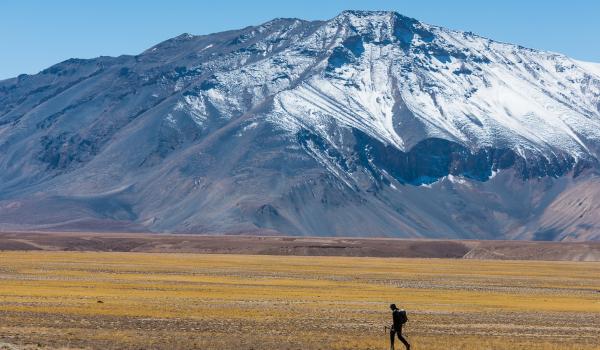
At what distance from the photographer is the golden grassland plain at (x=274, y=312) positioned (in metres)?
42.1

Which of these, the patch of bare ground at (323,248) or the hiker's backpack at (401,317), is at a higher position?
the hiker's backpack at (401,317)

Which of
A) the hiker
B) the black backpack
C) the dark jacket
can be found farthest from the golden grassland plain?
the black backpack

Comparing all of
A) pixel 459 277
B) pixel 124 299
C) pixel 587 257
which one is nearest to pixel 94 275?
pixel 124 299

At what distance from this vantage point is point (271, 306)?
190 ft

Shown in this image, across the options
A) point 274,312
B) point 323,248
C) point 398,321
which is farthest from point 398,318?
point 323,248

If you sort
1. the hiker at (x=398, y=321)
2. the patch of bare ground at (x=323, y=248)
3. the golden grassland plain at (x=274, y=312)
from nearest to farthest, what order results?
the hiker at (x=398, y=321) → the golden grassland plain at (x=274, y=312) → the patch of bare ground at (x=323, y=248)

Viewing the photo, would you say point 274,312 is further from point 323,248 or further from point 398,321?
point 323,248

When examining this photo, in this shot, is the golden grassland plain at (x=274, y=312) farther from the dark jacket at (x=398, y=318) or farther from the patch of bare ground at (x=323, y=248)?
the patch of bare ground at (x=323, y=248)

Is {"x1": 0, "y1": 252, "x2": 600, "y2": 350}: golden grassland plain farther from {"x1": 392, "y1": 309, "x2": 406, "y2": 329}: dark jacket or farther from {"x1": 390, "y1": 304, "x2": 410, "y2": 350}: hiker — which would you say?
{"x1": 392, "y1": 309, "x2": 406, "y2": 329}: dark jacket

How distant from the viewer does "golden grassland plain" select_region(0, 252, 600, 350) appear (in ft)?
138

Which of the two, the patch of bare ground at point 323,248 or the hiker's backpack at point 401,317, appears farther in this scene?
the patch of bare ground at point 323,248

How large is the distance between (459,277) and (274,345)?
62313 mm

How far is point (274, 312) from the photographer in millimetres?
54062

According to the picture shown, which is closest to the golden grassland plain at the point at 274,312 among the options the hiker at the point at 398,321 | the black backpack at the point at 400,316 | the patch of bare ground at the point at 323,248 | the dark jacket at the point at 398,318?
the hiker at the point at 398,321
